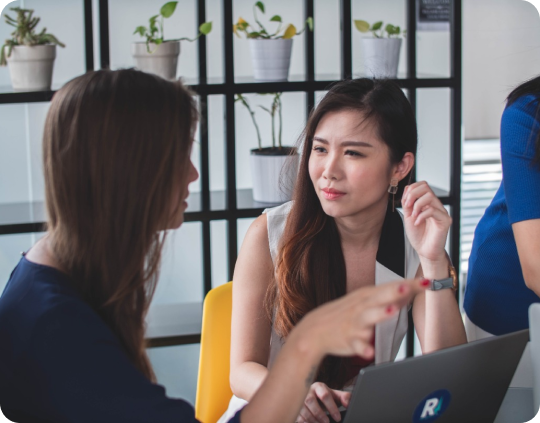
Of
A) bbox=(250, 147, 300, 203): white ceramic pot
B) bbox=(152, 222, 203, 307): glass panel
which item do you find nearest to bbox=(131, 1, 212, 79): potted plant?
bbox=(250, 147, 300, 203): white ceramic pot

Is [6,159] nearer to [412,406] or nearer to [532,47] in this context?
[412,406]

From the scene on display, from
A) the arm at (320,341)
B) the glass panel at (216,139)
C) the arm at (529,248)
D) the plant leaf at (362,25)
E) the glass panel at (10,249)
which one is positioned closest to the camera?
the arm at (320,341)

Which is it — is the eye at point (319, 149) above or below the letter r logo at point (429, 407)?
above

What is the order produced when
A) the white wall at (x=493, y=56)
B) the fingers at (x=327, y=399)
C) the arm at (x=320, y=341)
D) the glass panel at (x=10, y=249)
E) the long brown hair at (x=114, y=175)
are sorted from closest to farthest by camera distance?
1. the arm at (x=320, y=341)
2. the long brown hair at (x=114, y=175)
3. the fingers at (x=327, y=399)
4. the glass panel at (x=10, y=249)
5. the white wall at (x=493, y=56)

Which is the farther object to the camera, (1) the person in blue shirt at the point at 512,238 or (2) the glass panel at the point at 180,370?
(2) the glass panel at the point at 180,370

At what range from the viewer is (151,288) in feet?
3.94

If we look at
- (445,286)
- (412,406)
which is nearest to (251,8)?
(445,286)

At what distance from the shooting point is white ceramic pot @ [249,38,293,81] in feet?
8.59

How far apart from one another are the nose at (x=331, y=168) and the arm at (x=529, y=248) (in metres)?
0.43

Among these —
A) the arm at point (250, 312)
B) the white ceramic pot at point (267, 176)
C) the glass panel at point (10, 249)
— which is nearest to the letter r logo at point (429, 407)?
the arm at point (250, 312)

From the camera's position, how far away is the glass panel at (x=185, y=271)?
9.92 ft

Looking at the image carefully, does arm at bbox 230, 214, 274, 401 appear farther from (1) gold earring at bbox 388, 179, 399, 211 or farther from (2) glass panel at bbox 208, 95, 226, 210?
(2) glass panel at bbox 208, 95, 226, 210

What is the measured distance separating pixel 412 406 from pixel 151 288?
468 mm

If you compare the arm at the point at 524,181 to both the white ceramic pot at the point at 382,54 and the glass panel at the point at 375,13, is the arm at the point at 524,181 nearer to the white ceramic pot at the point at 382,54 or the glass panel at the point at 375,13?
the white ceramic pot at the point at 382,54
